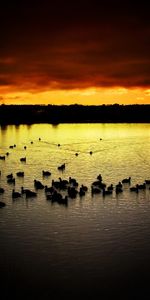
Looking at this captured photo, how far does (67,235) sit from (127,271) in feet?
18.3

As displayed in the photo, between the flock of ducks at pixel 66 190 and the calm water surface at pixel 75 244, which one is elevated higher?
the flock of ducks at pixel 66 190

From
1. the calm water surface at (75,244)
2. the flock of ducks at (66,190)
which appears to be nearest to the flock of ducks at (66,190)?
the flock of ducks at (66,190)

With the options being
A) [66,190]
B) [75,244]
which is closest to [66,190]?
[66,190]

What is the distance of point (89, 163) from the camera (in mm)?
55500

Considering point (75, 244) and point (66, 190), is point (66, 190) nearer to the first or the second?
point (66, 190)

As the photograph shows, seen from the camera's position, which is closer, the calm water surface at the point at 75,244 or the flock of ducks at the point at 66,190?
the calm water surface at the point at 75,244

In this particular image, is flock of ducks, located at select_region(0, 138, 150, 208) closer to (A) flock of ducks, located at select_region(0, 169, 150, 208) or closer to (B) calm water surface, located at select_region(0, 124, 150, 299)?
(A) flock of ducks, located at select_region(0, 169, 150, 208)

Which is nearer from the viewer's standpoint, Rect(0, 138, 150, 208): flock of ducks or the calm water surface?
the calm water surface

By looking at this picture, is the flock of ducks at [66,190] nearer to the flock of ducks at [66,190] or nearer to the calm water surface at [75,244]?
the flock of ducks at [66,190]

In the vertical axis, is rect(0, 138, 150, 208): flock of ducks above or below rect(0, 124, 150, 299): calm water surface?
above

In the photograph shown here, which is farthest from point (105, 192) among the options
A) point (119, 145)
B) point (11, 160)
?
point (119, 145)

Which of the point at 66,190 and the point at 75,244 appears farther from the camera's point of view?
the point at 66,190

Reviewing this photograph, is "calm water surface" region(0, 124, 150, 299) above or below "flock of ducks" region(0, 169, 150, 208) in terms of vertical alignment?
below

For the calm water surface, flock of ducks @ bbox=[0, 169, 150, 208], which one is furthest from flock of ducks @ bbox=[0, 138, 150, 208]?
the calm water surface
